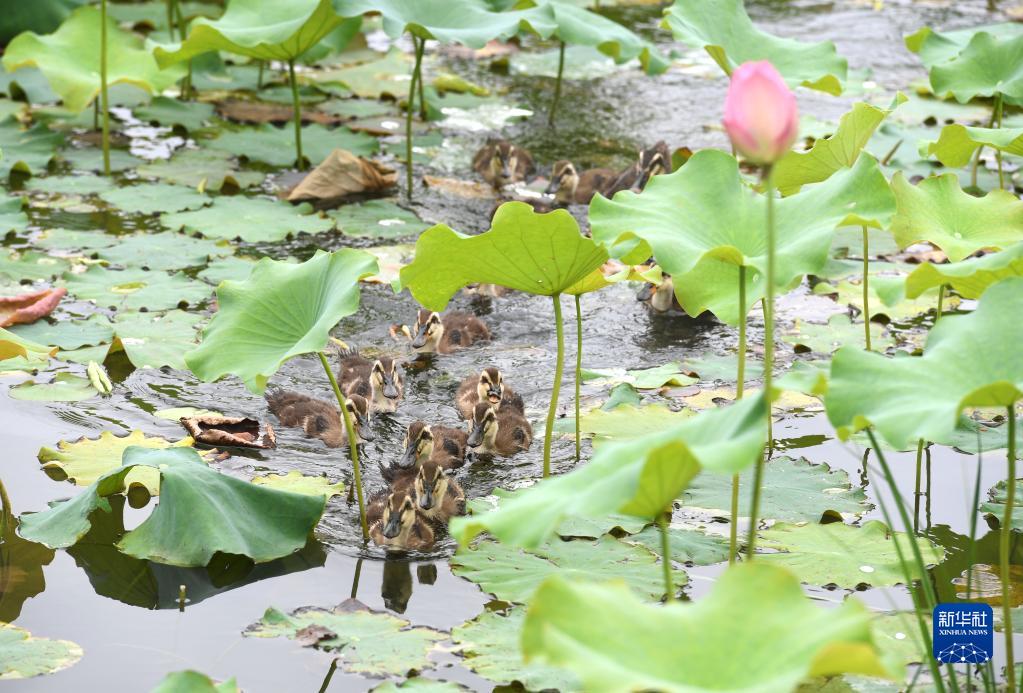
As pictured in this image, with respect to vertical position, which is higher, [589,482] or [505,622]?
[589,482]

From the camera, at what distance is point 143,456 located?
3.33 metres

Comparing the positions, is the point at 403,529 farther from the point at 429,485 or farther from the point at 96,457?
the point at 96,457

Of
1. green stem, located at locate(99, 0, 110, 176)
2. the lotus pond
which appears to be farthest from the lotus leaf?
green stem, located at locate(99, 0, 110, 176)

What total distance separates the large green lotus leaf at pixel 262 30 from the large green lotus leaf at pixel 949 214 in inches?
116

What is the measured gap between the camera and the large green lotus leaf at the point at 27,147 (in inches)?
251

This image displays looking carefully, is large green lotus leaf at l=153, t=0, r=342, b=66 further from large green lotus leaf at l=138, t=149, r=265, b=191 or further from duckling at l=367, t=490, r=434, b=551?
duckling at l=367, t=490, r=434, b=551

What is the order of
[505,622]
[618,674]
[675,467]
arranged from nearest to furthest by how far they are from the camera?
[618,674], [675,467], [505,622]

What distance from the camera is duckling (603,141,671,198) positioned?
5867mm

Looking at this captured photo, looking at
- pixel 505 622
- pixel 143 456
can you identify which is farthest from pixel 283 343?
pixel 505 622

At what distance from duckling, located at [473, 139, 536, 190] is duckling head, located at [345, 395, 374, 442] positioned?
246 centimetres

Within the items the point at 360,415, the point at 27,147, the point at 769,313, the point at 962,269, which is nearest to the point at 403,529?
the point at 360,415

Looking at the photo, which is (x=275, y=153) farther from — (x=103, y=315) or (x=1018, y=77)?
(x=1018, y=77)

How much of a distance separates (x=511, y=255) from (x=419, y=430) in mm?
774

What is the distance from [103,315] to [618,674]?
363 cm
